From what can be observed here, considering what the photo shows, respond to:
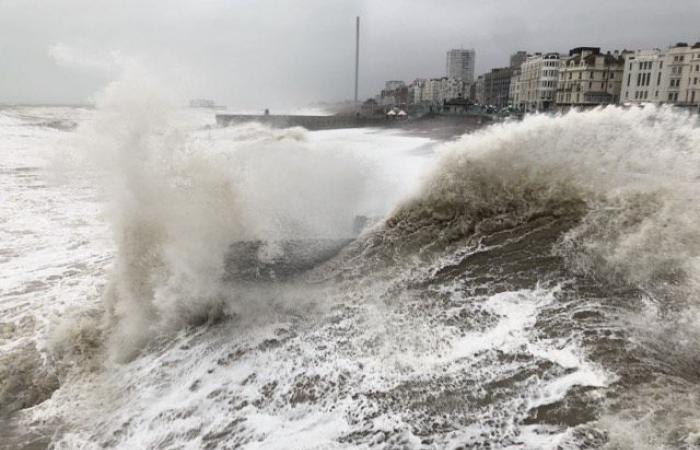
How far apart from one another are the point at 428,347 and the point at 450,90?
532ft

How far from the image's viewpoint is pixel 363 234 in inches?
344

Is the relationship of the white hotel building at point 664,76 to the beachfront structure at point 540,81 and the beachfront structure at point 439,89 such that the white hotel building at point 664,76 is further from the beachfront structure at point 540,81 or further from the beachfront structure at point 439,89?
the beachfront structure at point 439,89

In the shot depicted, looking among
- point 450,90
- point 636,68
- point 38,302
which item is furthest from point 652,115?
point 450,90

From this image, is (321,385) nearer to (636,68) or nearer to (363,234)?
(363,234)

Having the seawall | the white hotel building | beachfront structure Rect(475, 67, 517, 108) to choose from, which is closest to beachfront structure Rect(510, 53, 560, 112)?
the white hotel building

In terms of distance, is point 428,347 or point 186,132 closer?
point 428,347

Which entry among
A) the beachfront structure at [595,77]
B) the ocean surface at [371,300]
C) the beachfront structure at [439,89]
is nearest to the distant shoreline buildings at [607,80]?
the beachfront structure at [595,77]

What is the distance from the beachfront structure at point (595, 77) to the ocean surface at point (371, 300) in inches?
2402

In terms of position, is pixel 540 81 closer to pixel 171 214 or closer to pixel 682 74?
pixel 682 74

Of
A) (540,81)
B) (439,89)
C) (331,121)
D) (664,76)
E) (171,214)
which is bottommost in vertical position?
(171,214)

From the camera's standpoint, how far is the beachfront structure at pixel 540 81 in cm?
7453

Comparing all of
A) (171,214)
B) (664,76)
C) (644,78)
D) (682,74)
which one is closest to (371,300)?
(171,214)

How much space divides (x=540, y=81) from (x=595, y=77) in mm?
14255

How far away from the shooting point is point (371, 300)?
6.42 metres
